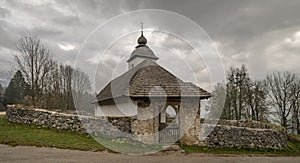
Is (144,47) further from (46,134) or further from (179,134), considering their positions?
(46,134)

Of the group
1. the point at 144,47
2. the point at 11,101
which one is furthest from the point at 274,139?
the point at 11,101

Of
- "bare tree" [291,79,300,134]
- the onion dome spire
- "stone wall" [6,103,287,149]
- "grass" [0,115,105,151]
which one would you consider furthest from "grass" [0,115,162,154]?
"bare tree" [291,79,300,134]

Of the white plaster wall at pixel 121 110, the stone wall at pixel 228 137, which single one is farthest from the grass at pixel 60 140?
the stone wall at pixel 228 137

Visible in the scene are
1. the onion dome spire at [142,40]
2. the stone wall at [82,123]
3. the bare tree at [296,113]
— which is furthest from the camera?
the bare tree at [296,113]

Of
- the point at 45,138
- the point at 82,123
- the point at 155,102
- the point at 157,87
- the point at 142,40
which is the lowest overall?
the point at 45,138

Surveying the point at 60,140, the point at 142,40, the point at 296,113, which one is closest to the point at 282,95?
the point at 296,113

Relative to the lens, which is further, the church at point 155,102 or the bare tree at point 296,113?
the bare tree at point 296,113

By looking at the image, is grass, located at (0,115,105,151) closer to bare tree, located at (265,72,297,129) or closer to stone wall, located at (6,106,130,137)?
stone wall, located at (6,106,130,137)

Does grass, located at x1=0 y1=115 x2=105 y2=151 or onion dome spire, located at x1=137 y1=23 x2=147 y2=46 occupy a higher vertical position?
onion dome spire, located at x1=137 y1=23 x2=147 y2=46

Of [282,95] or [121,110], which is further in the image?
[282,95]

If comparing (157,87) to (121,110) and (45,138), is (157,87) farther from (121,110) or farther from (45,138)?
(45,138)

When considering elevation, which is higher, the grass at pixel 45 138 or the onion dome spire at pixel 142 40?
the onion dome spire at pixel 142 40

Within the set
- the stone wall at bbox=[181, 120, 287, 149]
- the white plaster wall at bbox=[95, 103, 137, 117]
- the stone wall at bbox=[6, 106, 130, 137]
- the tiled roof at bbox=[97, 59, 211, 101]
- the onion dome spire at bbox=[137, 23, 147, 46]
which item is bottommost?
the stone wall at bbox=[181, 120, 287, 149]

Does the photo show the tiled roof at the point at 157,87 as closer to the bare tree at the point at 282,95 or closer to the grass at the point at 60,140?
the grass at the point at 60,140
